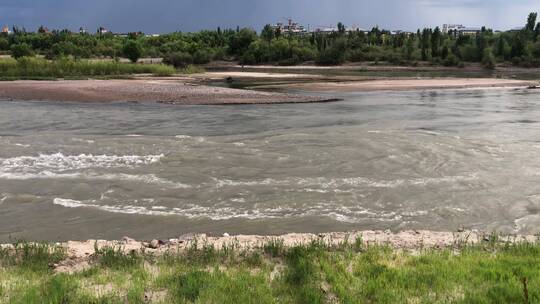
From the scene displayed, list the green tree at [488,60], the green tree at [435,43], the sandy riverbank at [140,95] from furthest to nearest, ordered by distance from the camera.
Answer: the green tree at [435,43], the green tree at [488,60], the sandy riverbank at [140,95]

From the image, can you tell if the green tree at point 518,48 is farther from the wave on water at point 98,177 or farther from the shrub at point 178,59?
the wave on water at point 98,177

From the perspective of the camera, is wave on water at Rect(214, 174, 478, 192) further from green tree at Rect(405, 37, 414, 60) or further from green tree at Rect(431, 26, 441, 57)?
green tree at Rect(405, 37, 414, 60)

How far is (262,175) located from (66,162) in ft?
27.9

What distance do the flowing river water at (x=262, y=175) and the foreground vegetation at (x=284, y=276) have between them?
3.88 m

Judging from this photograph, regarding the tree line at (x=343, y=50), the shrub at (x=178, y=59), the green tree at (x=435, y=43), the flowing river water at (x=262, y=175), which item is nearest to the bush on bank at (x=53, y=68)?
the flowing river water at (x=262, y=175)

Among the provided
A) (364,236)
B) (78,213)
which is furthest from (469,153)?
(78,213)

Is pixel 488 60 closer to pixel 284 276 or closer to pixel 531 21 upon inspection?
pixel 531 21

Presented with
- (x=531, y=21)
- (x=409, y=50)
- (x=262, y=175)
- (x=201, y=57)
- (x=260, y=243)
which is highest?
(x=531, y=21)

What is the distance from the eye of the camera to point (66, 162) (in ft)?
69.4

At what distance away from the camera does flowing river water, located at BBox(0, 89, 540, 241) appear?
13.8m

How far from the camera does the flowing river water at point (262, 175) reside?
45.4 feet

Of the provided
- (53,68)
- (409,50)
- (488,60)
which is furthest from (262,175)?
(409,50)

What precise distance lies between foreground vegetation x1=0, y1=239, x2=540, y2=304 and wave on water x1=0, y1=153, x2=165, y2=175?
442 inches

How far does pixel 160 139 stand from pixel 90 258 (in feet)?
60.8
